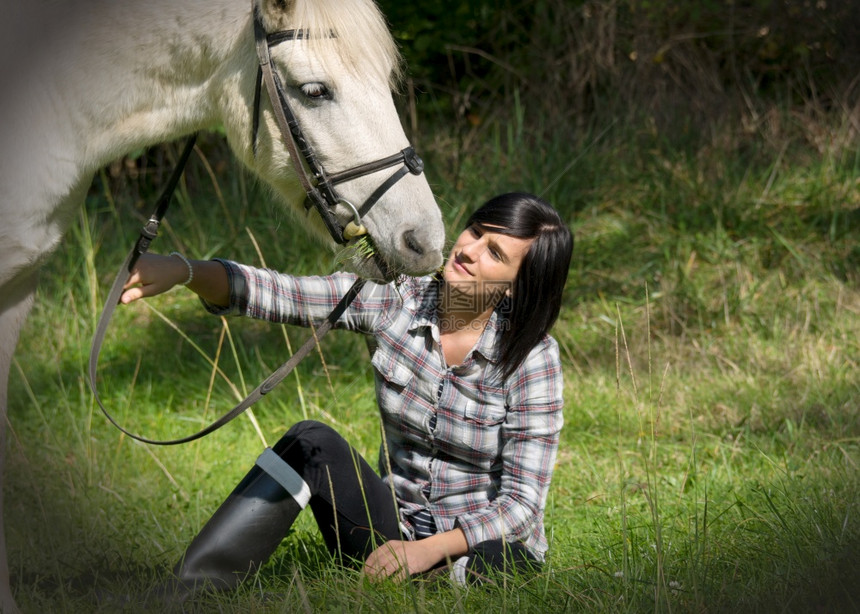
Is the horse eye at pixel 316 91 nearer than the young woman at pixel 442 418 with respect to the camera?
Yes

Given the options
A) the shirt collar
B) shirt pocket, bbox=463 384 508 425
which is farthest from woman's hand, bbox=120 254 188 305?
shirt pocket, bbox=463 384 508 425

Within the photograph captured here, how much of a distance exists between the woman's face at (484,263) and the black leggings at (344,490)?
1.79 feet

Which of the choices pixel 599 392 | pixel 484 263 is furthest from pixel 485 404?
pixel 599 392

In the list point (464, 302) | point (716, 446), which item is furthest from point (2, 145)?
point (716, 446)

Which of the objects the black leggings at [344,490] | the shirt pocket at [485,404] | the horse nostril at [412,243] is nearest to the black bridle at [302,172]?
the horse nostril at [412,243]

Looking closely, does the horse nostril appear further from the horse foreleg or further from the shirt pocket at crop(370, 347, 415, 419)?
the horse foreleg

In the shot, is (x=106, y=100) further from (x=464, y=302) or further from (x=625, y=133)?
(x=625, y=133)

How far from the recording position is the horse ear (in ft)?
6.44

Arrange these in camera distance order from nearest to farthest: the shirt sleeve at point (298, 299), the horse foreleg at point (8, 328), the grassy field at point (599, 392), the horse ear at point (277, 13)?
the horse ear at point (277, 13) < the grassy field at point (599, 392) < the horse foreleg at point (8, 328) < the shirt sleeve at point (298, 299)

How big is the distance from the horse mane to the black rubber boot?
3.70 feet

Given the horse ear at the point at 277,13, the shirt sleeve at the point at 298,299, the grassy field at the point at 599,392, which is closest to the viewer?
the horse ear at the point at 277,13

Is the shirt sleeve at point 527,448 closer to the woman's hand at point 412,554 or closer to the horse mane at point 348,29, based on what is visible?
the woman's hand at point 412,554

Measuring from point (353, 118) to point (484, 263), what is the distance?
0.53 meters

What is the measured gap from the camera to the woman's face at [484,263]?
2248mm
